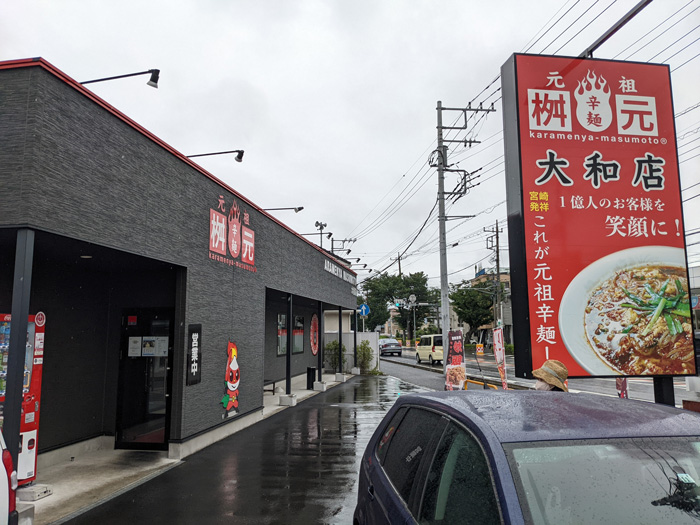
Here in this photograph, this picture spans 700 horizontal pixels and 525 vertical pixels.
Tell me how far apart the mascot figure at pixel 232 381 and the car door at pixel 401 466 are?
5961mm

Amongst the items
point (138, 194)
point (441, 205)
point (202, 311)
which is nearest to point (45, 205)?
point (138, 194)

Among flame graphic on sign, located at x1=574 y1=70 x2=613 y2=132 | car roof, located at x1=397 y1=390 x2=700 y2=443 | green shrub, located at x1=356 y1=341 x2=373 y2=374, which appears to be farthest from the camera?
green shrub, located at x1=356 y1=341 x2=373 y2=374

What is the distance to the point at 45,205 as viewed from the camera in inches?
186

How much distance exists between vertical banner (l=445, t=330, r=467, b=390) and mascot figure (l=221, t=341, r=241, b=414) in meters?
6.00

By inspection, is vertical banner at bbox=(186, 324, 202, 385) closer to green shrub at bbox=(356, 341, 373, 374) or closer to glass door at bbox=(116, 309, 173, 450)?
glass door at bbox=(116, 309, 173, 450)

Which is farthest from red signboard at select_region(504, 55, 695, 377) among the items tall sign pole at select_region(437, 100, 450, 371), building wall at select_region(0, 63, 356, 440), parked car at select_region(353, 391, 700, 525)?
tall sign pole at select_region(437, 100, 450, 371)

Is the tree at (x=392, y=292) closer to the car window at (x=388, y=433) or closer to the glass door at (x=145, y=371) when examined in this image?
the glass door at (x=145, y=371)

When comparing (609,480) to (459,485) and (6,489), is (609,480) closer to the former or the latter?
(459,485)

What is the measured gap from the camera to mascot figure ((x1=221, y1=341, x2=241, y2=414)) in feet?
28.8

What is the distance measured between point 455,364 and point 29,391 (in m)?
10.1

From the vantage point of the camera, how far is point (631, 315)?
5.76 metres

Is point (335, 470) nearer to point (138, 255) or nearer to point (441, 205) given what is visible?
point (138, 255)

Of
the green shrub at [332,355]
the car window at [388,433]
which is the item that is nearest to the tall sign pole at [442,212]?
the green shrub at [332,355]

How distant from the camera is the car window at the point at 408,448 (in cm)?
254
